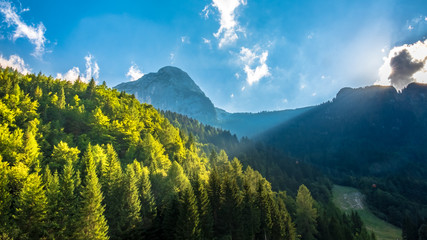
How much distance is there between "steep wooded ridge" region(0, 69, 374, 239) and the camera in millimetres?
35062

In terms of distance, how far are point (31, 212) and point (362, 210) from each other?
6284 inches

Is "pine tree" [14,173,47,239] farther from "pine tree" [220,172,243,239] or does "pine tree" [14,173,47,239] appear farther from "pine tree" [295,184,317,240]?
"pine tree" [295,184,317,240]

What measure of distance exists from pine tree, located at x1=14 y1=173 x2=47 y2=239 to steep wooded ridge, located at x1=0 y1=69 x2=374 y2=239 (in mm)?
126

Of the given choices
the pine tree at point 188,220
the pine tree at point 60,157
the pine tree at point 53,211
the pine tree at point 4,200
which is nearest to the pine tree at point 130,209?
the pine tree at point 188,220

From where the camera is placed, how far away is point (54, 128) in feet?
216

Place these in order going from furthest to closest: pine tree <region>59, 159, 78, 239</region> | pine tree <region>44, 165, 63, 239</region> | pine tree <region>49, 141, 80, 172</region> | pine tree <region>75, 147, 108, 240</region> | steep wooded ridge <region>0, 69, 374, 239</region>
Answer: pine tree <region>49, 141, 80, 172</region> < steep wooded ridge <region>0, 69, 374, 239</region> < pine tree <region>59, 159, 78, 239</region> < pine tree <region>75, 147, 108, 240</region> < pine tree <region>44, 165, 63, 239</region>

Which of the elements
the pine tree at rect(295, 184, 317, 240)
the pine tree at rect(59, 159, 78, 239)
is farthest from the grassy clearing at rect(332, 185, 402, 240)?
the pine tree at rect(59, 159, 78, 239)

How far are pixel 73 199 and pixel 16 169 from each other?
10326 millimetres

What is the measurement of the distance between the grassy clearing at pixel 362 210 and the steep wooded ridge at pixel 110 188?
30.0 m

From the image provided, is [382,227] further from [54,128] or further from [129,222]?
[54,128]

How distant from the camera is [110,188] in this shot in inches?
1820

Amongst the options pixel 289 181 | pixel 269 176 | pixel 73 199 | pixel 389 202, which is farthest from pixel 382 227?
pixel 73 199

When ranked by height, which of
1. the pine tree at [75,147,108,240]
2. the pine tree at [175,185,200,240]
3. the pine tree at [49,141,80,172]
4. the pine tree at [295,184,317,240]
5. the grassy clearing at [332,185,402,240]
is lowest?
the grassy clearing at [332,185,402,240]

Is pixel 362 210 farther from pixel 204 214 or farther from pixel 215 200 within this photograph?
pixel 204 214
